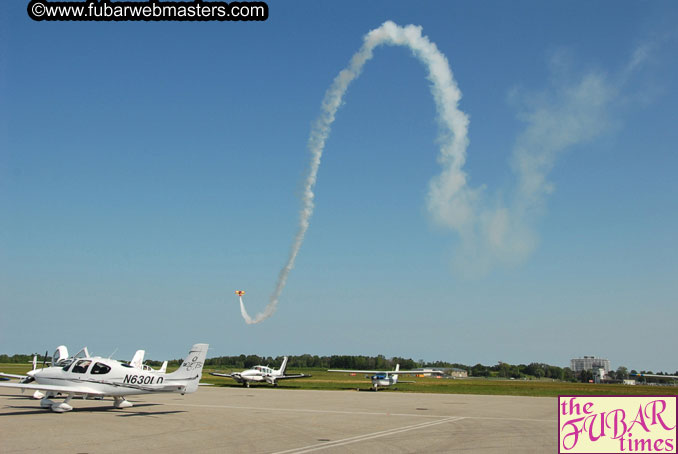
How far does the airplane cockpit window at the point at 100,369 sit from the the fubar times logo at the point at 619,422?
19.8 meters

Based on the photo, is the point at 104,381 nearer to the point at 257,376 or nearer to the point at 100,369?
the point at 100,369

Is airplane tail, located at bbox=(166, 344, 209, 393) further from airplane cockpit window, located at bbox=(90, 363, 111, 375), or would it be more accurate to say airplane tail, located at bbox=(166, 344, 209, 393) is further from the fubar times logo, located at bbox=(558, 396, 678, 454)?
the fubar times logo, located at bbox=(558, 396, 678, 454)

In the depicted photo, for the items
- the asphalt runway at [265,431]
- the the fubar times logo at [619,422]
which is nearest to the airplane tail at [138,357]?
the asphalt runway at [265,431]

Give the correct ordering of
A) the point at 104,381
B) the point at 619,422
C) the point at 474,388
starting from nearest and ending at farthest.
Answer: the point at 619,422, the point at 104,381, the point at 474,388

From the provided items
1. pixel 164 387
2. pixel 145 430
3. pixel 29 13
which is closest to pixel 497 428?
pixel 145 430

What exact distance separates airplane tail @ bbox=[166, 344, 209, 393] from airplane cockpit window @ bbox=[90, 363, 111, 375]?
260 cm

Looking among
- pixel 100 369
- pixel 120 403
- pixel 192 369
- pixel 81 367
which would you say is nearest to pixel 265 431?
pixel 192 369

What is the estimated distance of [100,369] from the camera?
2303 cm

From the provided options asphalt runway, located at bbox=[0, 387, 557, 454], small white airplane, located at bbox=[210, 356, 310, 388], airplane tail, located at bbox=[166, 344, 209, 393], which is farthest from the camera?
small white airplane, located at bbox=[210, 356, 310, 388]

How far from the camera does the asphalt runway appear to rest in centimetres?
1375

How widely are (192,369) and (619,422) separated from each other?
18851 mm

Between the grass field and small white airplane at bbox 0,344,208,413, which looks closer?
small white airplane at bbox 0,344,208,413

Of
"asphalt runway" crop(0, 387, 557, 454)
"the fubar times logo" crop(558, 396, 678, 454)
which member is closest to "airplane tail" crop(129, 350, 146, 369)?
"asphalt runway" crop(0, 387, 557, 454)

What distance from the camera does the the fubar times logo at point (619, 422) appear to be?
9.07 m
